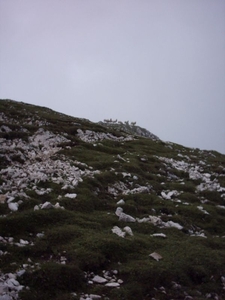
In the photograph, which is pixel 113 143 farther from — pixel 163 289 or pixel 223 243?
pixel 163 289

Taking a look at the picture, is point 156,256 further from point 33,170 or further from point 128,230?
point 33,170

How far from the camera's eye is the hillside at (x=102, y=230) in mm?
9125

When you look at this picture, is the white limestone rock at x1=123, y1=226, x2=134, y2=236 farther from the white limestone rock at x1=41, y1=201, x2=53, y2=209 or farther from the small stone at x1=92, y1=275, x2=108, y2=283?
the white limestone rock at x1=41, y1=201, x2=53, y2=209

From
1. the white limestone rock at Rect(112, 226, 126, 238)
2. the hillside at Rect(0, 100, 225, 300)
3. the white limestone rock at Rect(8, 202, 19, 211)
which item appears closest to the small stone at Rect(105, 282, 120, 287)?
the hillside at Rect(0, 100, 225, 300)

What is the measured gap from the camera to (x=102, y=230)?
12695mm

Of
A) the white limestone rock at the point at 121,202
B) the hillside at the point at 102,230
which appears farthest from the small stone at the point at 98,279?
the white limestone rock at the point at 121,202

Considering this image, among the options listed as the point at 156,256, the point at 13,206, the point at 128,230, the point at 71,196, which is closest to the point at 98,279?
the point at 156,256

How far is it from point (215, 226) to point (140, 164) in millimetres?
11021

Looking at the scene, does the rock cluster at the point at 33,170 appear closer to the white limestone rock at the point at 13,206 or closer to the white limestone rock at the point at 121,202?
the white limestone rock at the point at 13,206

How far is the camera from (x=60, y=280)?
352 inches

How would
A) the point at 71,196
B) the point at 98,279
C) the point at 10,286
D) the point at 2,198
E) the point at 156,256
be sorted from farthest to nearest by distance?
the point at 71,196 < the point at 2,198 < the point at 156,256 < the point at 98,279 < the point at 10,286

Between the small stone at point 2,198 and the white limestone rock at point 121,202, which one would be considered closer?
the small stone at point 2,198

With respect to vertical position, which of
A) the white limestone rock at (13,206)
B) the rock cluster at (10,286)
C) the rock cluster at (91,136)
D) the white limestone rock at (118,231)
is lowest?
the rock cluster at (10,286)

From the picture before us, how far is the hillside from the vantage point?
912 cm
